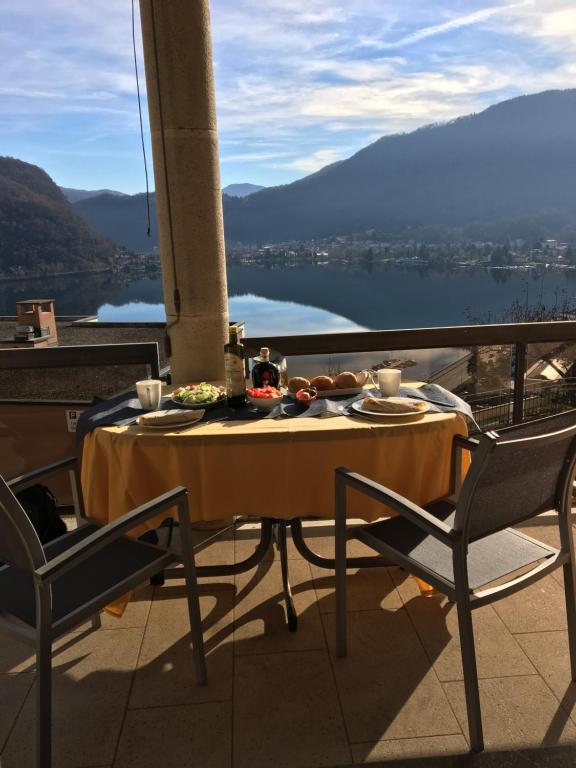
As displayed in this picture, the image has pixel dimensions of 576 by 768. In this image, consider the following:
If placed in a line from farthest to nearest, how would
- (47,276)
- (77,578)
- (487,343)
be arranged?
(47,276), (487,343), (77,578)

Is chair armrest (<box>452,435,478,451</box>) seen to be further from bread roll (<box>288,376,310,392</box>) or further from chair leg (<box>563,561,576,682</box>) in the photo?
bread roll (<box>288,376,310,392</box>)

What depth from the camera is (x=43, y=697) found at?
1296 millimetres

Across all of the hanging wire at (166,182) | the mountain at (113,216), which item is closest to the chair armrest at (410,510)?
the hanging wire at (166,182)

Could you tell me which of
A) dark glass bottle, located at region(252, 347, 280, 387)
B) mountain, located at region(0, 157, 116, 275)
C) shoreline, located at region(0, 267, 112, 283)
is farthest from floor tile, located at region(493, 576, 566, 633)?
mountain, located at region(0, 157, 116, 275)

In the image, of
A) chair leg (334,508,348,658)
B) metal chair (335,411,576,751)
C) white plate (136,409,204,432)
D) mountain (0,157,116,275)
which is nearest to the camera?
metal chair (335,411,576,751)

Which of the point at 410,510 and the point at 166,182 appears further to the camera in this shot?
the point at 166,182

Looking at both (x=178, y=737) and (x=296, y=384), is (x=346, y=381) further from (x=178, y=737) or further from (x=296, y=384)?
(x=178, y=737)

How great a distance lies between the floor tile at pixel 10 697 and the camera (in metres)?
1.65

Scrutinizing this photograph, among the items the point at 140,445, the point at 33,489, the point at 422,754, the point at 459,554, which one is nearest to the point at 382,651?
the point at 422,754

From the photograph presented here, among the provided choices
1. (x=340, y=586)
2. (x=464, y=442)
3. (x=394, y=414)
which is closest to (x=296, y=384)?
(x=394, y=414)

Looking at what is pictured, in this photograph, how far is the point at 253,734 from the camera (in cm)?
160

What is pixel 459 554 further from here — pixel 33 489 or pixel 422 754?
pixel 33 489

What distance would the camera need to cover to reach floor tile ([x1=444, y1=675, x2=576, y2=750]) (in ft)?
5.05

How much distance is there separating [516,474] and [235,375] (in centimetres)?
116
